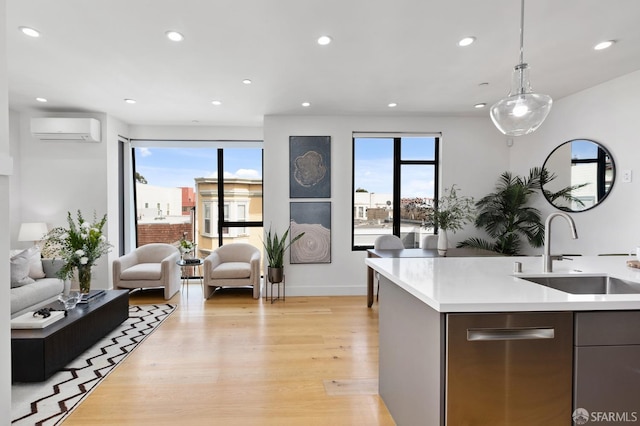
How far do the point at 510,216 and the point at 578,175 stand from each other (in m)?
0.94

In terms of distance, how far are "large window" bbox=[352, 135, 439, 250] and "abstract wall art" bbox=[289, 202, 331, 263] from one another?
1.71 feet

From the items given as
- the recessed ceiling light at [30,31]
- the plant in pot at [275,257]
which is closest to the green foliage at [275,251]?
the plant in pot at [275,257]

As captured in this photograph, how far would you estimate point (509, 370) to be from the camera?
136cm

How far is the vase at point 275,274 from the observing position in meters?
4.53

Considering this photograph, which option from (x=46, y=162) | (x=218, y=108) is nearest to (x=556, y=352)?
(x=218, y=108)

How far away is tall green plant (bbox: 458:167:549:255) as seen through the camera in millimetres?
4461

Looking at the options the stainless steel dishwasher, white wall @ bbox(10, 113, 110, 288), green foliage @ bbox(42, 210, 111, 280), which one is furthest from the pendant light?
white wall @ bbox(10, 113, 110, 288)

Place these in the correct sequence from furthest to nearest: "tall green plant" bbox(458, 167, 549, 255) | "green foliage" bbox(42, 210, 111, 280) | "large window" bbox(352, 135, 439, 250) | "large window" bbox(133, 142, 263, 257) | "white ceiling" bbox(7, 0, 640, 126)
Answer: "large window" bbox(133, 142, 263, 257) < "large window" bbox(352, 135, 439, 250) < "tall green plant" bbox(458, 167, 549, 255) < "green foliage" bbox(42, 210, 111, 280) < "white ceiling" bbox(7, 0, 640, 126)

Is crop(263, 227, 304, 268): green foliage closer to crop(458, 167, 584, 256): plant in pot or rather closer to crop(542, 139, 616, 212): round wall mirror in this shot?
crop(458, 167, 584, 256): plant in pot

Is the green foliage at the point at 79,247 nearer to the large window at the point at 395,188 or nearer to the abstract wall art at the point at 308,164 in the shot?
the abstract wall art at the point at 308,164

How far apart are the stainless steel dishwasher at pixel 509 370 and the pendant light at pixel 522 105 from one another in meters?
1.27

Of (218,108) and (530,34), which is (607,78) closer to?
(530,34)

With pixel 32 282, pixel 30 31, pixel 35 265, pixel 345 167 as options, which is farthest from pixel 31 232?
pixel 345 167

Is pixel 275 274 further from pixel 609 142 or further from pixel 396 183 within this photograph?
pixel 609 142
